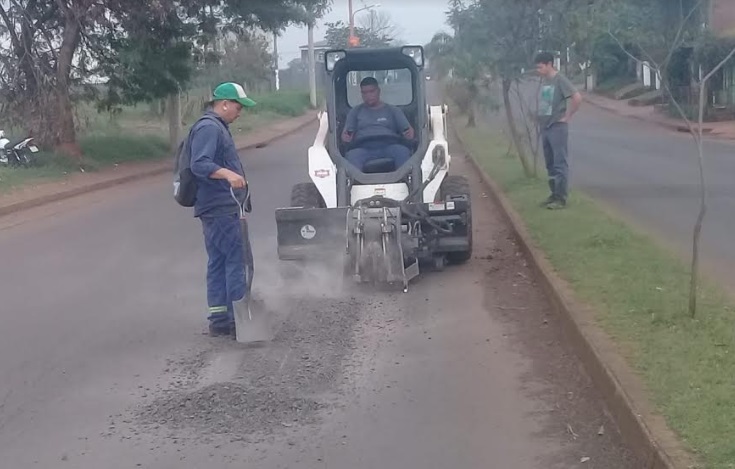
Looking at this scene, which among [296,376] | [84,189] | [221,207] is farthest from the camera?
[84,189]

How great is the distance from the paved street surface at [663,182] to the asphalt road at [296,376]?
2.24 metres

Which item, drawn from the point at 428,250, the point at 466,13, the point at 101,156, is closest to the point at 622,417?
the point at 428,250

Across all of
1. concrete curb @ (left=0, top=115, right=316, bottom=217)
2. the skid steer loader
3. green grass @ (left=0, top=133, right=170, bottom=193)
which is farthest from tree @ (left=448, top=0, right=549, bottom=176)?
A: green grass @ (left=0, top=133, right=170, bottom=193)

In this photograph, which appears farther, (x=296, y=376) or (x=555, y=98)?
(x=555, y=98)

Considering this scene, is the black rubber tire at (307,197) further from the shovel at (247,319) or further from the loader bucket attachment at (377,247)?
the shovel at (247,319)

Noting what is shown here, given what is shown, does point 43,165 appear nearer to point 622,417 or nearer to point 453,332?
point 453,332

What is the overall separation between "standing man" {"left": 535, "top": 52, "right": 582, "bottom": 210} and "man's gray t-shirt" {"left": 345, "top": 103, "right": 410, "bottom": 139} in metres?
2.54

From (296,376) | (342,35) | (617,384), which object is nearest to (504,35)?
(296,376)

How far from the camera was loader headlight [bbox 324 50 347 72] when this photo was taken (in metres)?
11.8

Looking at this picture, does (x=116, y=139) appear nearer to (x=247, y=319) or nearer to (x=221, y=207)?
(x=221, y=207)

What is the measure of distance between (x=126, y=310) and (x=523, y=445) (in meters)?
4.69

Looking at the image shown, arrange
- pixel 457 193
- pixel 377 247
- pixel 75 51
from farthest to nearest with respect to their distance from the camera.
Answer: pixel 75 51 → pixel 457 193 → pixel 377 247

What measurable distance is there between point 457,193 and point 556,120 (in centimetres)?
270

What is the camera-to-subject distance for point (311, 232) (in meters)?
10.5
